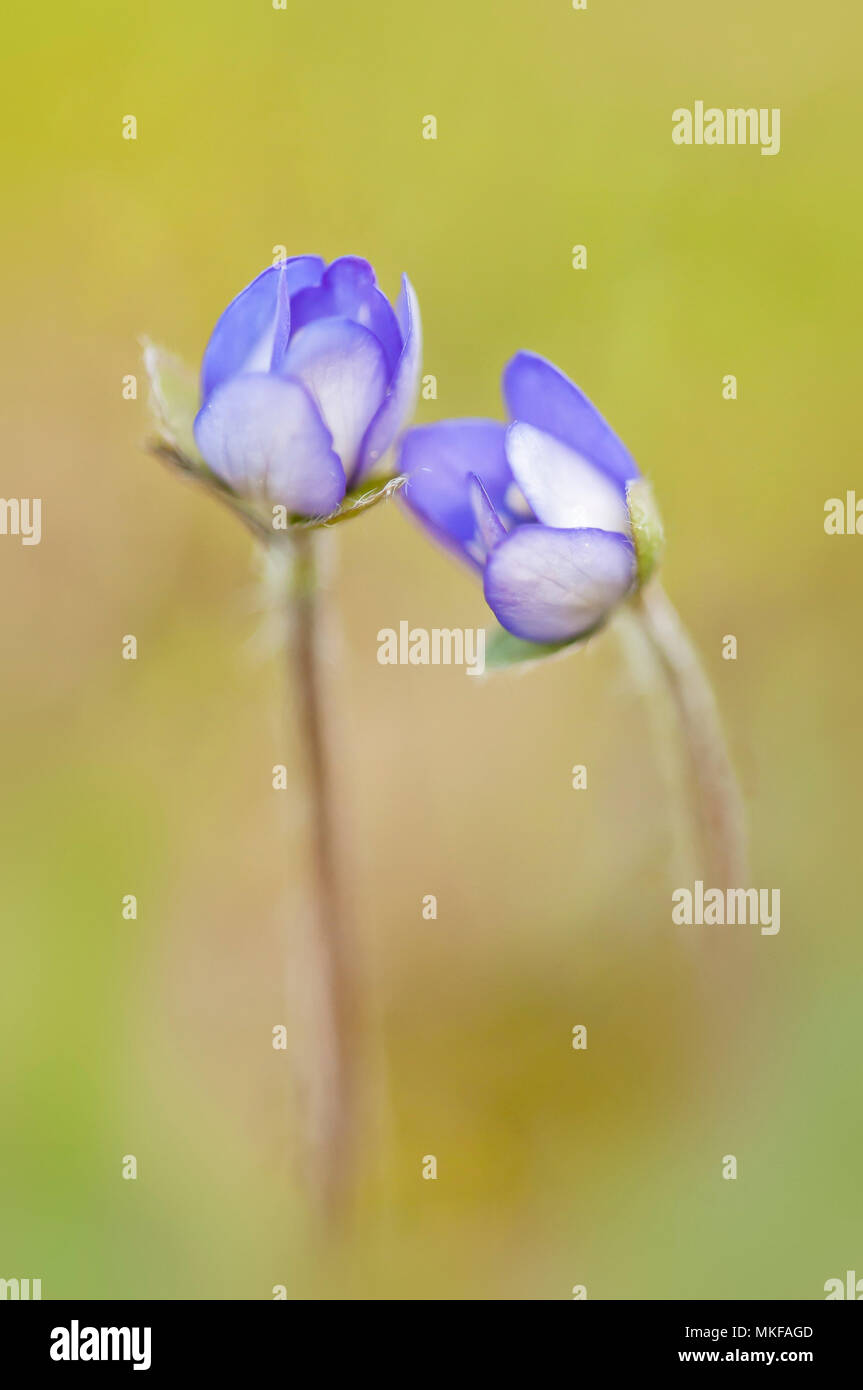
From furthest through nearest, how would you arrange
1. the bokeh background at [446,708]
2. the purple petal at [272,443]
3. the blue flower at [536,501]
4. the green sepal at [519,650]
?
the bokeh background at [446,708], the green sepal at [519,650], the blue flower at [536,501], the purple petal at [272,443]

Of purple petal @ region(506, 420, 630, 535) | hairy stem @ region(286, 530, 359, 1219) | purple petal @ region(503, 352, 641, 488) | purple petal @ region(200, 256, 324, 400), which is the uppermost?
purple petal @ region(200, 256, 324, 400)

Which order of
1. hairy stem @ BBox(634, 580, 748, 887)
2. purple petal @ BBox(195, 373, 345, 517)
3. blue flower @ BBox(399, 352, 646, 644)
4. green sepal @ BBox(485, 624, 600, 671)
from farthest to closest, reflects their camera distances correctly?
hairy stem @ BBox(634, 580, 748, 887), green sepal @ BBox(485, 624, 600, 671), blue flower @ BBox(399, 352, 646, 644), purple petal @ BBox(195, 373, 345, 517)

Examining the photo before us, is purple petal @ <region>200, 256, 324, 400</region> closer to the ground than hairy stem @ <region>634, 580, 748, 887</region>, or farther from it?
farther from it

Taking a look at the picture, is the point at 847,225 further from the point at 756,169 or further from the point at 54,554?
the point at 54,554

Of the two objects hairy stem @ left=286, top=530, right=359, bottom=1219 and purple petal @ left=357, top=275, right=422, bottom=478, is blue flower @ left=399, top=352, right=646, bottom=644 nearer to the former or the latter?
purple petal @ left=357, top=275, right=422, bottom=478

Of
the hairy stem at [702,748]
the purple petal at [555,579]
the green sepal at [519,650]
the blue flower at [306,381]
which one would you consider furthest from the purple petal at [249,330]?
the hairy stem at [702,748]

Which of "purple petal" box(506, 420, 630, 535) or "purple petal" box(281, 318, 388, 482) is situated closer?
"purple petal" box(281, 318, 388, 482)

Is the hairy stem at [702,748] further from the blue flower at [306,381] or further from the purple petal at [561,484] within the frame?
the blue flower at [306,381]

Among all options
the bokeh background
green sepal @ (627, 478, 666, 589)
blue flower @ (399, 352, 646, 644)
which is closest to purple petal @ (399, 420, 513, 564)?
blue flower @ (399, 352, 646, 644)

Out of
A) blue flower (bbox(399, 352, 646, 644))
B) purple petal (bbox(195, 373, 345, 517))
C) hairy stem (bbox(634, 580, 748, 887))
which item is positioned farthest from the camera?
hairy stem (bbox(634, 580, 748, 887))
